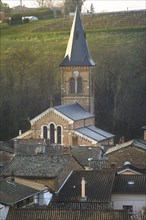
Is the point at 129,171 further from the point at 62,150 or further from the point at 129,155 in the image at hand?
the point at 62,150

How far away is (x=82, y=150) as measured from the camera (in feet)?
154

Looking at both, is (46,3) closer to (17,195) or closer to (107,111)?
(107,111)

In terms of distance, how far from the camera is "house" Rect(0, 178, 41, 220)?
26.0 metres

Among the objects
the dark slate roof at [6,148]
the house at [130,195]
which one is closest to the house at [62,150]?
the dark slate roof at [6,148]

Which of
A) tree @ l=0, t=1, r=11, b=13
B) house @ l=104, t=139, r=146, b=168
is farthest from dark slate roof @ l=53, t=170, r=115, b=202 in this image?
tree @ l=0, t=1, r=11, b=13

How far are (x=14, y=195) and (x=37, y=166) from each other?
5.88 metres

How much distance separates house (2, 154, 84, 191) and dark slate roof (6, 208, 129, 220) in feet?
21.3

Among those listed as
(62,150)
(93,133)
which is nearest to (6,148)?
(62,150)

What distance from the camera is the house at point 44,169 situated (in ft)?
105

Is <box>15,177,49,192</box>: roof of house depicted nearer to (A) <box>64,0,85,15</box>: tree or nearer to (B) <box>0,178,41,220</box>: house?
(B) <box>0,178,41,220</box>: house

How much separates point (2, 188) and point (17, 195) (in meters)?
0.70

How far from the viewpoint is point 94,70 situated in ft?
255

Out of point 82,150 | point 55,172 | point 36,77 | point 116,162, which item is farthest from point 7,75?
point 55,172

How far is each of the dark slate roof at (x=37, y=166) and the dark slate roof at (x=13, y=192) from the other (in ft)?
9.31
